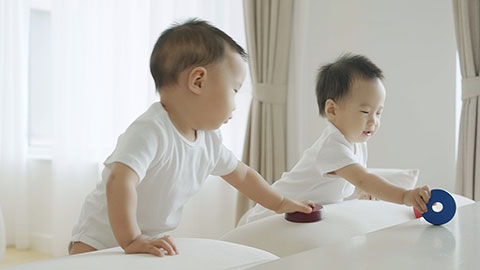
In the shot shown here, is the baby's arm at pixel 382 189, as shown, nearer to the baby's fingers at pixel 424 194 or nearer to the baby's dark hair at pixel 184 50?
the baby's fingers at pixel 424 194

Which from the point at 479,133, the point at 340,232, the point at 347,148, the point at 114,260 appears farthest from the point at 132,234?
the point at 479,133

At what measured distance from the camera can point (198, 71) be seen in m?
1.47

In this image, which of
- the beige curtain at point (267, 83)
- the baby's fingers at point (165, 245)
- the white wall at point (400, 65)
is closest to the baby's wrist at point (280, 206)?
the baby's fingers at point (165, 245)

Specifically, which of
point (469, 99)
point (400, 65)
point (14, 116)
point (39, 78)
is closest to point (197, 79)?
point (469, 99)

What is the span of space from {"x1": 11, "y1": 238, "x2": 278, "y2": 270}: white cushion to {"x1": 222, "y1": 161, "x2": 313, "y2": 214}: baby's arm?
0.63 metres

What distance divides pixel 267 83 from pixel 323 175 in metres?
1.71

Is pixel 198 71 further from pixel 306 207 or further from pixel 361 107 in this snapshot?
pixel 361 107

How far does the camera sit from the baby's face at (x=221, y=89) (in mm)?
1502

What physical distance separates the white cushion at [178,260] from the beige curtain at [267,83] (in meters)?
2.51

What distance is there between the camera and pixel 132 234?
114 centimetres

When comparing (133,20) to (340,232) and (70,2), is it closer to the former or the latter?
(70,2)

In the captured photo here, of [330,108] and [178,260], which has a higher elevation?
[330,108]

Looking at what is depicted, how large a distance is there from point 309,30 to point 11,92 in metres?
2.21

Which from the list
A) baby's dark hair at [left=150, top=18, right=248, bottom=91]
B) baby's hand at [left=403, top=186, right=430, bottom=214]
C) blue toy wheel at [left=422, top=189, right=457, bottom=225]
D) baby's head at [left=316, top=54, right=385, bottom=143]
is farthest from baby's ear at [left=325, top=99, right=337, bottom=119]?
blue toy wheel at [left=422, top=189, right=457, bottom=225]
